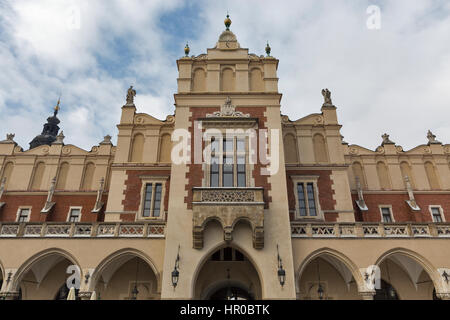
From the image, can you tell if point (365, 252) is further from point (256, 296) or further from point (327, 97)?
point (327, 97)

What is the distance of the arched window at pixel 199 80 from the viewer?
20.0 m

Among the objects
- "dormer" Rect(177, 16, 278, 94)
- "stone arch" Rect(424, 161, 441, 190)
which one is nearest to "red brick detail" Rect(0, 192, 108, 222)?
"dormer" Rect(177, 16, 278, 94)

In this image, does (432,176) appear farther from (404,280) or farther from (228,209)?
(228,209)

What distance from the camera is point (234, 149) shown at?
17.6 m

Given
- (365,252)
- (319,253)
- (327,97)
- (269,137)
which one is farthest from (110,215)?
(327,97)

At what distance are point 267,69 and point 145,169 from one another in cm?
1011

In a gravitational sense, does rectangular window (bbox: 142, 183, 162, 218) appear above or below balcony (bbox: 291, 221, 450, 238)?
above

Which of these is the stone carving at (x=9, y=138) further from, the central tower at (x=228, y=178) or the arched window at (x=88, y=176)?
the central tower at (x=228, y=178)

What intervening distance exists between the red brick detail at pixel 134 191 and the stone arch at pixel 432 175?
1854 cm

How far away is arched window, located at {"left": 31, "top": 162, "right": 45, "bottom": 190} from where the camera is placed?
2310 cm

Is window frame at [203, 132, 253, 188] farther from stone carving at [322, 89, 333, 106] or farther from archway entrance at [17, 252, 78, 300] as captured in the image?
archway entrance at [17, 252, 78, 300]

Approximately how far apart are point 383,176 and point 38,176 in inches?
988

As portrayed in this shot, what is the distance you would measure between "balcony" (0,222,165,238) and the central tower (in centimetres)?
148

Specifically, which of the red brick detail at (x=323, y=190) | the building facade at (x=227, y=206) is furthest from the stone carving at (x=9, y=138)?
the red brick detail at (x=323, y=190)
